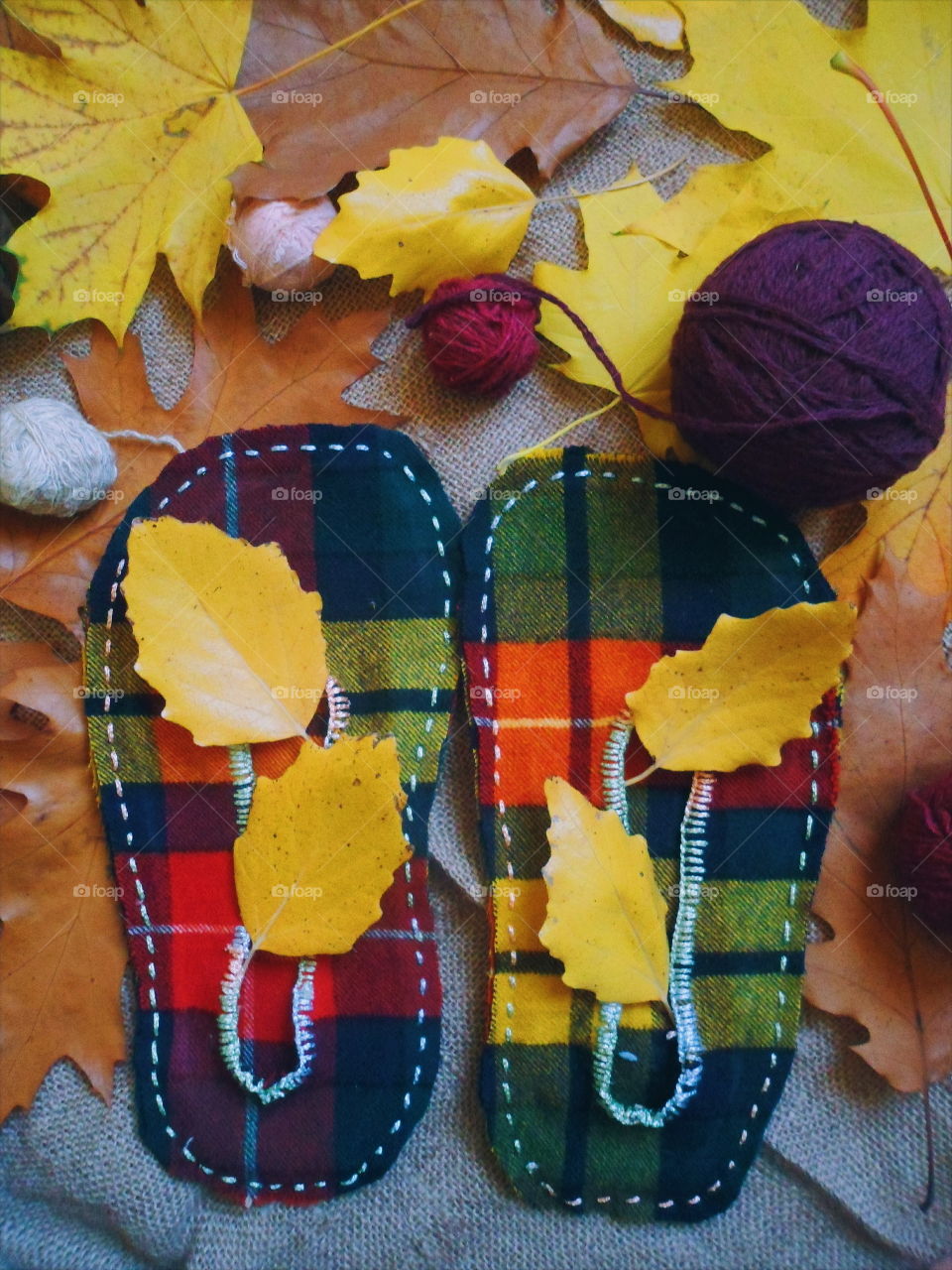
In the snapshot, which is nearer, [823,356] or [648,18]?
[823,356]

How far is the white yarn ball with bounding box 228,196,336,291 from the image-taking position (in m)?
0.69

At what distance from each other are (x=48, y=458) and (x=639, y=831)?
1.54ft

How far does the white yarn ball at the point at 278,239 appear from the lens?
69 centimetres

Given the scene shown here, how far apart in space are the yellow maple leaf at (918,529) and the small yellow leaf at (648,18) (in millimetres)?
346

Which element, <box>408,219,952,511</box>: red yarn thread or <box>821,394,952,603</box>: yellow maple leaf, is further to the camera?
<box>821,394,952,603</box>: yellow maple leaf

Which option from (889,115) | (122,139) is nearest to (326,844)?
(122,139)
